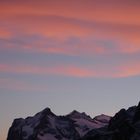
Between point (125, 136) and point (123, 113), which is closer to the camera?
point (125, 136)

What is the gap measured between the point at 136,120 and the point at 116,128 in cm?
553

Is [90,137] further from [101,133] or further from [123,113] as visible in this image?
[123,113]

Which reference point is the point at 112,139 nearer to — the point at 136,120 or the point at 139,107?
the point at 136,120

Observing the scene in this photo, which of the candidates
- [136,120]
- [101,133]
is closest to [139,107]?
[136,120]

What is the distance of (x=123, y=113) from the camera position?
15425cm

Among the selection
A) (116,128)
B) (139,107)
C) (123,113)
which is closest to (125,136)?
(116,128)

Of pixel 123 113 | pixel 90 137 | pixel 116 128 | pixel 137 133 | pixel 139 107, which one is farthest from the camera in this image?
pixel 123 113

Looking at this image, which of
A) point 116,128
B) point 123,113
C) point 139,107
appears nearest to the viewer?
point 116,128

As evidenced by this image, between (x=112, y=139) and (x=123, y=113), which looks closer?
(x=112, y=139)

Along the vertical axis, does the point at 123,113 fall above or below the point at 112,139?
above

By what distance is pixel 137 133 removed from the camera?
112 metres

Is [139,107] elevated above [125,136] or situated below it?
above

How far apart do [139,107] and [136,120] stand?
9205 mm

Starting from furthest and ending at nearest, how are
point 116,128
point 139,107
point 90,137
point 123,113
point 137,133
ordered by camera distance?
point 123,113, point 139,107, point 116,128, point 90,137, point 137,133
